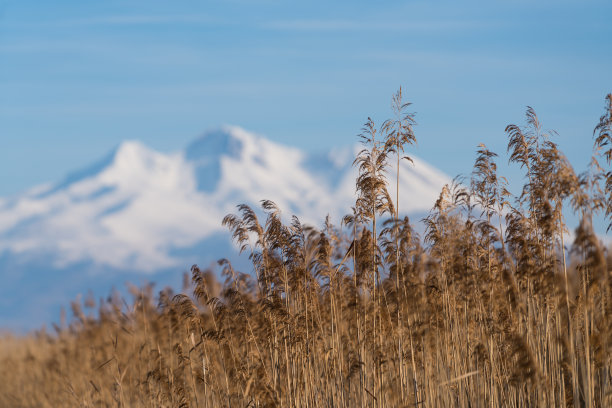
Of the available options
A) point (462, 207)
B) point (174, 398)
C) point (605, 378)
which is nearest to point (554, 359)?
point (605, 378)

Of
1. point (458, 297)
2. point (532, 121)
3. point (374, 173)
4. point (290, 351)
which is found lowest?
point (290, 351)

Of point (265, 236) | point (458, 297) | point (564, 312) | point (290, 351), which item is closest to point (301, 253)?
point (265, 236)

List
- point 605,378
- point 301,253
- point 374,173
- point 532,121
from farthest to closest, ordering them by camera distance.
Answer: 1. point 532,121
2. point 301,253
3. point 374,173
4. point 605,378

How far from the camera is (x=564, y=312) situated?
700 centimetres

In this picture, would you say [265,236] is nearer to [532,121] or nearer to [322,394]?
[322,394]

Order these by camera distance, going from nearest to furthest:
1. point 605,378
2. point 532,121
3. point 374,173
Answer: point 605,378, point 374,173, point 532,121

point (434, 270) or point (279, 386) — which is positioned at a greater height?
point (434, 270)

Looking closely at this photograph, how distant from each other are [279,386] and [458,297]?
7.88 feet

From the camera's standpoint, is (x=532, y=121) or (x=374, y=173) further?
(x=532, y=121)

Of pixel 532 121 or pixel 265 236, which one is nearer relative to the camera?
pixel 265 236

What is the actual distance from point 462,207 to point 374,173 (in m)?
1.78

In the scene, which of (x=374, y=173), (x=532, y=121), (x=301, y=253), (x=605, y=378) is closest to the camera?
(x=605, y=378)

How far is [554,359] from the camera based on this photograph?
734 cm

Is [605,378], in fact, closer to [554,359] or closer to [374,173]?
[554,359]
